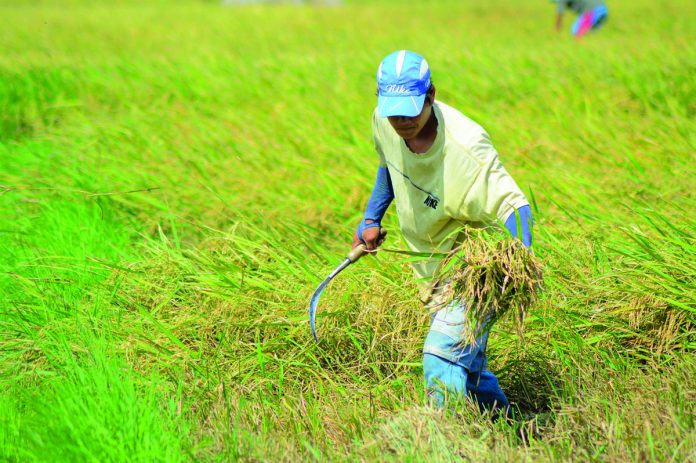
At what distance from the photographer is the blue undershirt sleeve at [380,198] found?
109 inches

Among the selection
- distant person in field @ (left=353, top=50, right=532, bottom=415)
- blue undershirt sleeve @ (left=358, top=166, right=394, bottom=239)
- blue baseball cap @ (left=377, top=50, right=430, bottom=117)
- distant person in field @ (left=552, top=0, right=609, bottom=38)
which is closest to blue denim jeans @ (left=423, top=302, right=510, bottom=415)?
distant person in field @ (left=353, top=50, right=532, bottom=415)

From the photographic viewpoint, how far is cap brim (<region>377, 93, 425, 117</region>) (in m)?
2.29

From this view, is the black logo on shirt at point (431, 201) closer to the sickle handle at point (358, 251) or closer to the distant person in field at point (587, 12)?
the sickle handle at point (358, 251)

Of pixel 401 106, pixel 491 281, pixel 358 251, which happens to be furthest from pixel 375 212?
pixel 491 281

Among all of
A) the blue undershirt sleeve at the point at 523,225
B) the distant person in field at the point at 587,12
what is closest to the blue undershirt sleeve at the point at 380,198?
the blue undershirt sleeve at the point at 523,225

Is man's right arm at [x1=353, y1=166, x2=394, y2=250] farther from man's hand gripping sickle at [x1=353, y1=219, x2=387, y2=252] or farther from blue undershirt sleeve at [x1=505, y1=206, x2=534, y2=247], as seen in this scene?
blue undershirt sleeve at [x1=505, y1=206, x2=534, y2=247]

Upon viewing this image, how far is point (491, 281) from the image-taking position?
2.21 meters

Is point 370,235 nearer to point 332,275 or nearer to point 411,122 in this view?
point 332,275

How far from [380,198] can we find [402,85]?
56 cm

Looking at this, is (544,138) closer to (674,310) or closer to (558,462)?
(674,310)

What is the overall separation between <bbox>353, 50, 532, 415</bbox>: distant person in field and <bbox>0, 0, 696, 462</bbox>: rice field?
4.8 inches

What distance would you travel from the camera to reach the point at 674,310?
2768mm

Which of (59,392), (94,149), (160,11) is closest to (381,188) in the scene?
(59,392)

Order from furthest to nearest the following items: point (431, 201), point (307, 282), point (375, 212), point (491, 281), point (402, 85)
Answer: point (307, 282)
point (375, 212)
point (431, 201)
point (402, 85)
point (491, 281)
